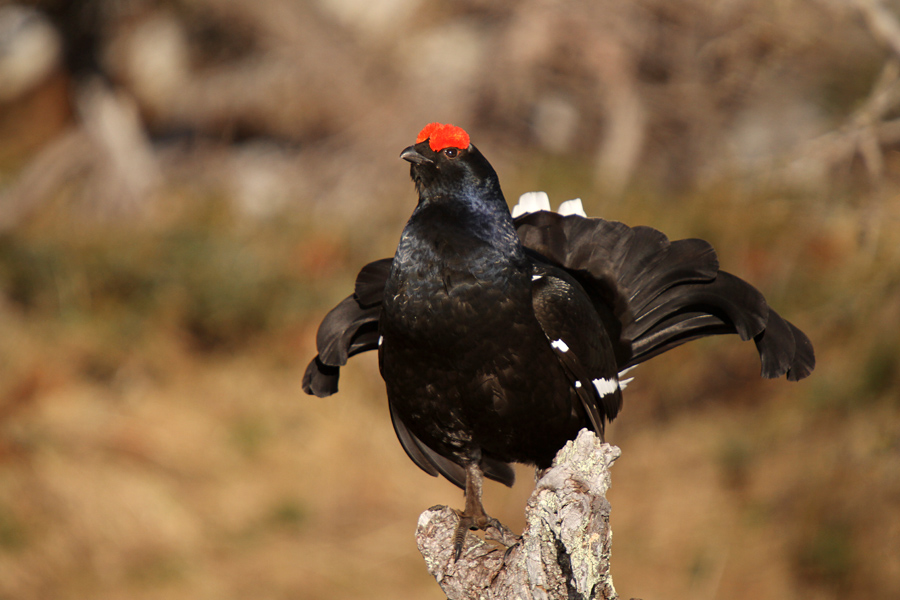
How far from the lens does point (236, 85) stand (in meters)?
8.41

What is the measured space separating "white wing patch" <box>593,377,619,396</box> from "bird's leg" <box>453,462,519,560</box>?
0.50m

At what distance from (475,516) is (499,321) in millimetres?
787

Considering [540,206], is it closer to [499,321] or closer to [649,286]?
[649,286]

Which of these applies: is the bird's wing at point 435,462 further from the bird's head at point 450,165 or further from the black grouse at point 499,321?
the bird's head at point 450,165

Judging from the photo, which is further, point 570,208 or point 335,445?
point 335,445

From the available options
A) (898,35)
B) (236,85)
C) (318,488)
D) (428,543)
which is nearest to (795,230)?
(898,35)

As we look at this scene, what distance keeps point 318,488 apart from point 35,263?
318cm

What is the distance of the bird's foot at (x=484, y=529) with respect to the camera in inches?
102

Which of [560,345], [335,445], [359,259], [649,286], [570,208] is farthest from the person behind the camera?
[359,259]

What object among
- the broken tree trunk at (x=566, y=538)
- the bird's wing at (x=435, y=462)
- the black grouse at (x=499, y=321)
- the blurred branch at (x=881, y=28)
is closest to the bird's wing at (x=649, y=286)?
the black grouse at (x=499, y=321)

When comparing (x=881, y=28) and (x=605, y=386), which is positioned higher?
(x=881, y=28)

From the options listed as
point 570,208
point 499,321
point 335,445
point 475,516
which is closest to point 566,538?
point 499,321

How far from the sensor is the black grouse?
2318 mm

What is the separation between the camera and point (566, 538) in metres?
1.83
